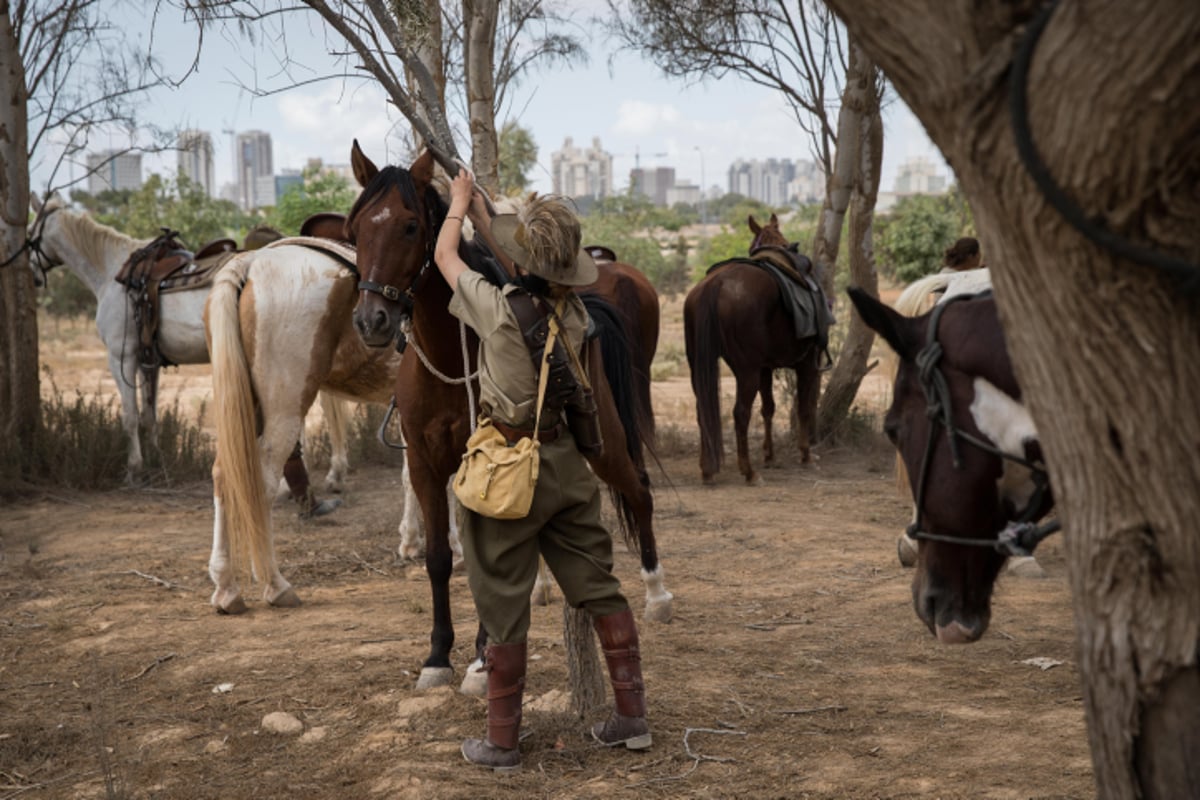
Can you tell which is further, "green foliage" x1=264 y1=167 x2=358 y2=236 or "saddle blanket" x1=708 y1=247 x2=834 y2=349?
"green foliage" x1=264 y1=167 x2=358 y2=236

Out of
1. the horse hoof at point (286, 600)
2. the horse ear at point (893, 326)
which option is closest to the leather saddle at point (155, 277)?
the horse hoof at point (286, 600)

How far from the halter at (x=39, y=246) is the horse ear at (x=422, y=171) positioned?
6390 mm

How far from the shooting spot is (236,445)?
18.8ft

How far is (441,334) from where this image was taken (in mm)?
4523

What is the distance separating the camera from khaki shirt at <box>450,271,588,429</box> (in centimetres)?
357

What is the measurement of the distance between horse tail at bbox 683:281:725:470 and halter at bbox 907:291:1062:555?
21.4ft

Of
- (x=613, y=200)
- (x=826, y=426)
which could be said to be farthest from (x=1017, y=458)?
(x=613, y=200)

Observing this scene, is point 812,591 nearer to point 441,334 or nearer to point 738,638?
point 738,638

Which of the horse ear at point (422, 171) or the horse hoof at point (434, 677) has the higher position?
the horse ear at point (422, 171)

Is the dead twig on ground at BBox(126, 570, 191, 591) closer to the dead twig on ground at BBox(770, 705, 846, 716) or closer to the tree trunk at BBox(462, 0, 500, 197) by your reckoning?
the tree trunk at BBox(462, 0, 500, 197)

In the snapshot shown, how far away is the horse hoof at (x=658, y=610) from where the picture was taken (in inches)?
216

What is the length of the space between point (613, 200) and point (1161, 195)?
151 ft

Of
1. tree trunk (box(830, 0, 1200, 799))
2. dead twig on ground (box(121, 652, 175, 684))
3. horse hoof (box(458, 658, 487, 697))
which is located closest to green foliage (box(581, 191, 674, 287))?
dead twig on ground (box(121, 652, 175, 684))

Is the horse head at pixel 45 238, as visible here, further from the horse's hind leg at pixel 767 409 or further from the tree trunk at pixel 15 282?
the horse's hind leg at pixel 767 409
